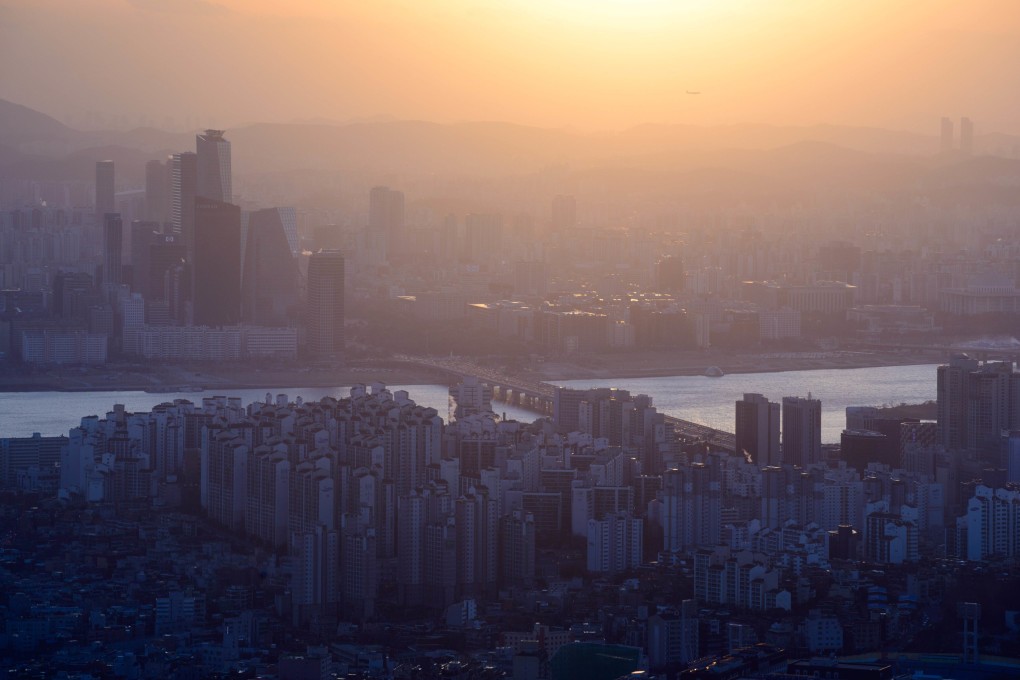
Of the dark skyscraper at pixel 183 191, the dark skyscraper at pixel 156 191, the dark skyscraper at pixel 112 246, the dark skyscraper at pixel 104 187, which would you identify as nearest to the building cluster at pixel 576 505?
the dark skyscraper at pixel 112 246

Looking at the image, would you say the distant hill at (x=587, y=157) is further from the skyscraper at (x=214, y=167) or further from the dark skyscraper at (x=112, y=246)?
the dark skyscraper at (x=112, y=246)

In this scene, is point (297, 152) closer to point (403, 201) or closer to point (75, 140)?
point (403, 201)

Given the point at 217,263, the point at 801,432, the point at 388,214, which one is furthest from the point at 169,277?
the point at 801,432

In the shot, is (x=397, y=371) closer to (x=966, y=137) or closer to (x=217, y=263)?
(x=217, y=263)

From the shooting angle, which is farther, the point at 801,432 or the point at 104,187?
the point at 104,187

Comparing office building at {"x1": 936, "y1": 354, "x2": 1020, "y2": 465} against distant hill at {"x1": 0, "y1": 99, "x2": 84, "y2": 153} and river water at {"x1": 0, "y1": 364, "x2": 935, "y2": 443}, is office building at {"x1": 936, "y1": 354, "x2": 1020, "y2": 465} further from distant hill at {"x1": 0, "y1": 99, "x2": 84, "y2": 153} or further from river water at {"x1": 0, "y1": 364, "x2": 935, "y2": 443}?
distant hill at {"x1": 0, "y1": 99, "x2": 84, "y2": 153}

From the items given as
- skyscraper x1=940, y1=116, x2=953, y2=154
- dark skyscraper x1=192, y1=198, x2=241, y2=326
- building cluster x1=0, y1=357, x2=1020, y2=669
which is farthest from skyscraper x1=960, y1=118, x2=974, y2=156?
→ building cluster x1=0, y1=357, x2=1020, y2=669

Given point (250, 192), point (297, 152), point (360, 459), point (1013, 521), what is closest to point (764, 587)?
point (1013, 521)

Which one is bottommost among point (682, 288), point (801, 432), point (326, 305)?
point (801, 432)
